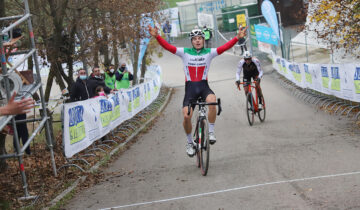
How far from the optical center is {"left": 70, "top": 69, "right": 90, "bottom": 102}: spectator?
14.2 metres

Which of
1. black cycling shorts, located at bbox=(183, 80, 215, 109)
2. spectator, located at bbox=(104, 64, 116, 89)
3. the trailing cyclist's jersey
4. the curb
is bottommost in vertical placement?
the curb

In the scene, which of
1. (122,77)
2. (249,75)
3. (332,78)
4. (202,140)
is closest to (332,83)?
(332,78)

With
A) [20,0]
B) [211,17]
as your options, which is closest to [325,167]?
[20,0]

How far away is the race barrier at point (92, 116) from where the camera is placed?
408 inches

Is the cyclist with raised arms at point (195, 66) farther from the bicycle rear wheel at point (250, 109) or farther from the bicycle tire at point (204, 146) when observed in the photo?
the bicycle rear wheel at point (250, 109)

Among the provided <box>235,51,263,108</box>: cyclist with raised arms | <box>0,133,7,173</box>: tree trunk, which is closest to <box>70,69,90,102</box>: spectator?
<box>0,133,7,173</box>: tree trunk

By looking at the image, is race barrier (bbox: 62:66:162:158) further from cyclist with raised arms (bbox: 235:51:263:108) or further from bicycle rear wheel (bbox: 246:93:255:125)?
bicycle rear wheel (bbox: 246:93:255:125)

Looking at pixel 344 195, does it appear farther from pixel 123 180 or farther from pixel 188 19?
pixel 188 19

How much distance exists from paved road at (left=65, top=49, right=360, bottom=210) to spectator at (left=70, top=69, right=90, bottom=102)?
1.99 meters

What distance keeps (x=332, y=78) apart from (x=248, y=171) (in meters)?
8.21

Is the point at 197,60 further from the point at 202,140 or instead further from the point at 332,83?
the point at 332,83

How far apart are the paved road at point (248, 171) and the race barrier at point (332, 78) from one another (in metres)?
0.82

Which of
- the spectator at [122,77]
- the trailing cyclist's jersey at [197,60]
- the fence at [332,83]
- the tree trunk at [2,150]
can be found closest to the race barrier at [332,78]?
the fence at [332,83]

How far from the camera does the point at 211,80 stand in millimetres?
33406
